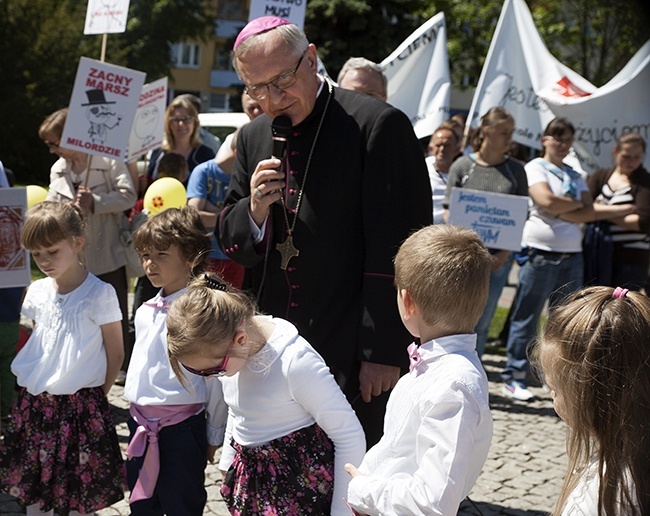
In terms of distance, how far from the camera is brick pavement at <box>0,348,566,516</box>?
446cm

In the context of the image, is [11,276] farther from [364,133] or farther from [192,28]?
[192,28]

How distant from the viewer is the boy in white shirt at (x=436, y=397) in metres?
2.12

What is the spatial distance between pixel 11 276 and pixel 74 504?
124cm

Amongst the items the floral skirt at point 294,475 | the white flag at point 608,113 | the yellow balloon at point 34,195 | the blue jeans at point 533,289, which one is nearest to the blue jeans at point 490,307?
the blue jeans at point 533,289

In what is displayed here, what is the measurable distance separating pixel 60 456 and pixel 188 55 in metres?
53.9

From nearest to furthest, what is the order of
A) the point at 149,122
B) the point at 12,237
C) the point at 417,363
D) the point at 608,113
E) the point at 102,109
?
the point at 417,363
the point at 12,237
the point at 102,109
the point at 149,122
the point at 608,113

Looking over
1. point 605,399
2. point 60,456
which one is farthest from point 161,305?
point 605,399

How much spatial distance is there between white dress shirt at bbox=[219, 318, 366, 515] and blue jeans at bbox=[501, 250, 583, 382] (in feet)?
13.8

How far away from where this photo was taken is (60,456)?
141 inches

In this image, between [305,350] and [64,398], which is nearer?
[305,350]

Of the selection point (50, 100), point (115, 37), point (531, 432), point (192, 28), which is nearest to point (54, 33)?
point (50, 100)

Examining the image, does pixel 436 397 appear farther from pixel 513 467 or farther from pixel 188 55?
pixel 188 55

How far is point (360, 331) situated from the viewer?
3.14 m

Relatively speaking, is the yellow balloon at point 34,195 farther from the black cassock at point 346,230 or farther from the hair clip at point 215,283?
the hair clip at point 215,283
